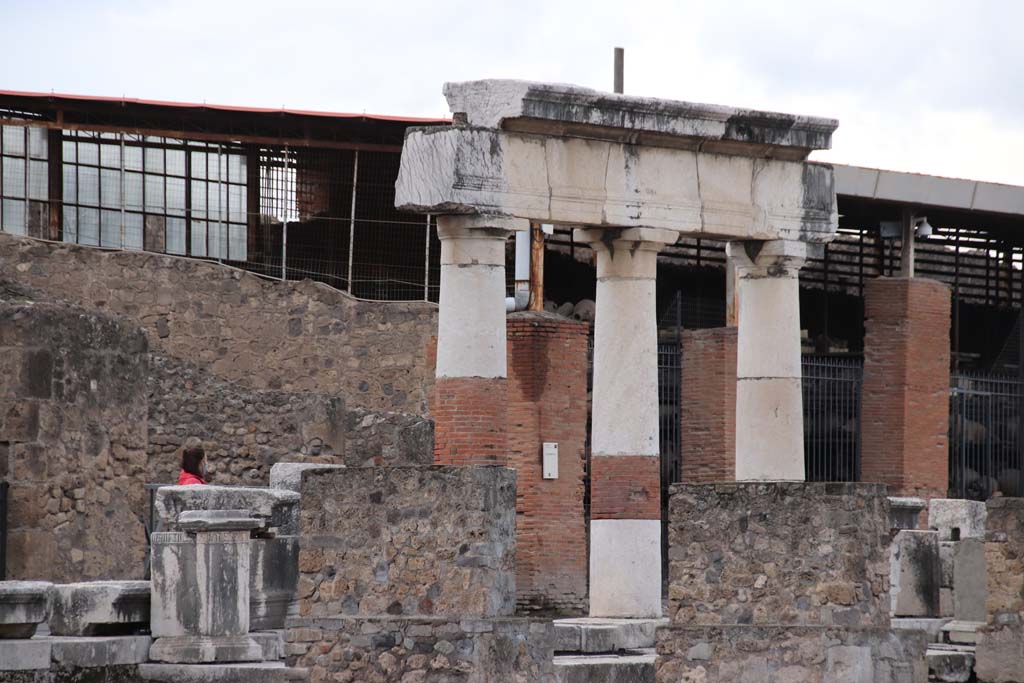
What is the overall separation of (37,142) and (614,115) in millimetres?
7994

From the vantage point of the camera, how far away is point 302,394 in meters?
18.9

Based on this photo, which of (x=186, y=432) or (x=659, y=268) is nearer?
(x=186, y=432)

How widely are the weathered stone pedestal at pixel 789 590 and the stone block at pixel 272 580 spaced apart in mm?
2584

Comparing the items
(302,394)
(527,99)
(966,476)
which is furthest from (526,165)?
(966,476)

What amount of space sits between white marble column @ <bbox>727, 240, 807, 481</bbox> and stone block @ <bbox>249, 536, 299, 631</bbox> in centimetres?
582

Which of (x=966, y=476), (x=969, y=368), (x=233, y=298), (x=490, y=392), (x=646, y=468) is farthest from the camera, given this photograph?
(x=969, y=368)

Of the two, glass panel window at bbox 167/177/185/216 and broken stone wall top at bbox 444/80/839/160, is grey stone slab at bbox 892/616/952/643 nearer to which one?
broken stone wall top at bbox 444/80/839/160

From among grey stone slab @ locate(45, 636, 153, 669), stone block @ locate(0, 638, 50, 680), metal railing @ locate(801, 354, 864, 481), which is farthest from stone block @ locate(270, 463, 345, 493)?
metal railing @ locate(801, 354, 864, 481)

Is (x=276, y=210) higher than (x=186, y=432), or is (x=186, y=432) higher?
(x=276, y=210)

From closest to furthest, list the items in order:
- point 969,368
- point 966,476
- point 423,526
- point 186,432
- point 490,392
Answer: point 423,526 < point 490,392 < point 186,432 < point 966,476 < point 969,368

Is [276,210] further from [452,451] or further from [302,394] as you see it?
[452,451]

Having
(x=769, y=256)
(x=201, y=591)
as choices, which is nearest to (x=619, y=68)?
(x=769, y=256)

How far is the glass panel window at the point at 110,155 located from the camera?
21.4 meters

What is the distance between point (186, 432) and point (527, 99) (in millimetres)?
5191
